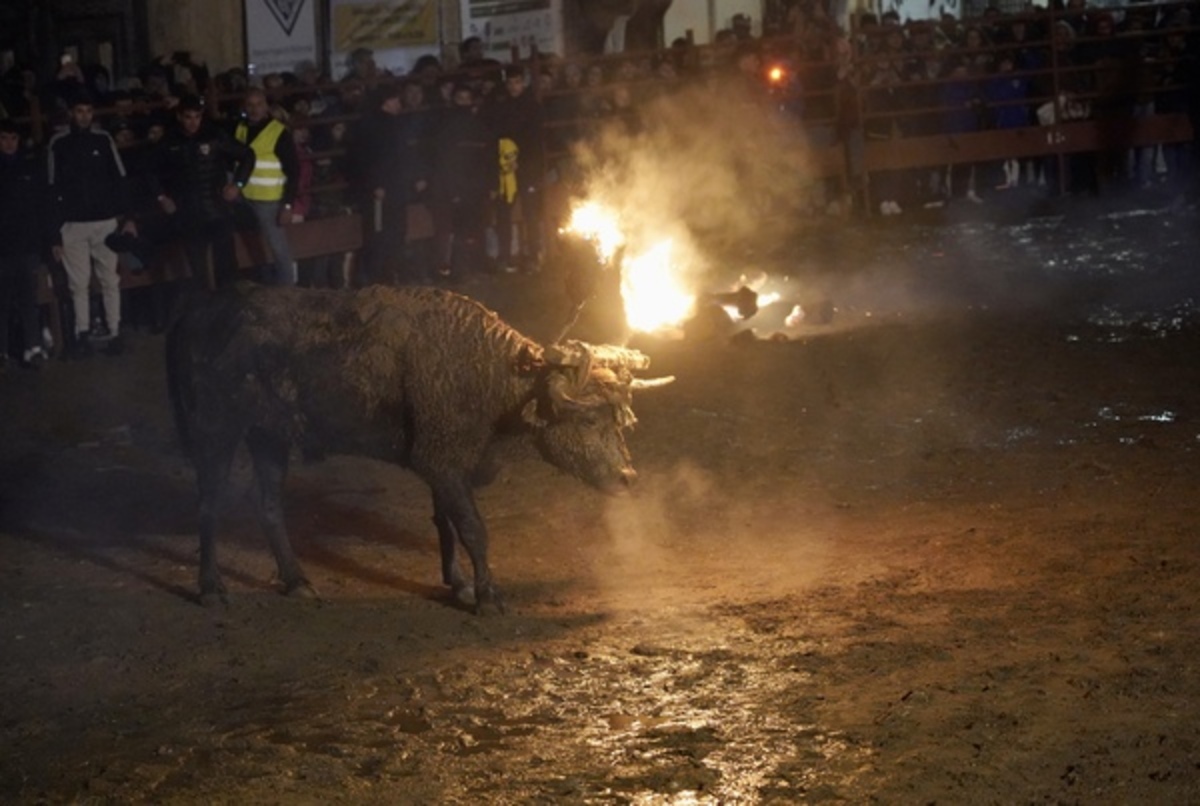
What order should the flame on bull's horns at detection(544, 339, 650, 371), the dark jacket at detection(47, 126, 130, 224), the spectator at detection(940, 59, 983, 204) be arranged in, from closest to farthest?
the flame on bull's horns at detection(544, 339, 650, 371) < the dark jacket at detection(47, 126, 130, 224) < the spectator at detection(940, 59, 983, 204)

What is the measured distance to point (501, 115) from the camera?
1911 centimetres

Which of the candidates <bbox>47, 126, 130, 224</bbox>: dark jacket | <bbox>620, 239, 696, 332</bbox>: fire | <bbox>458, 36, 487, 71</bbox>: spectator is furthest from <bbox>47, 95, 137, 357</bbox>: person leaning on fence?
<bbox>458, 36, 487, 71</bbox>: spectator

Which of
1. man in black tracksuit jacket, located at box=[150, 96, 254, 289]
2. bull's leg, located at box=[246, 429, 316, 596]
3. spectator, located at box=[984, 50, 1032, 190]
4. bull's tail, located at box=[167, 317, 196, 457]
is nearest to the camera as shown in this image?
bull's leg, located at box=[246, 429, 316, 596]

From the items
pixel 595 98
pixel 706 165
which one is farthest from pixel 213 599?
pixel 706 165

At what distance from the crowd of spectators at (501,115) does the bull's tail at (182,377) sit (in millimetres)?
5740

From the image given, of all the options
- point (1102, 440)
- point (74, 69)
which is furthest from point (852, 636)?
point (74, 69)

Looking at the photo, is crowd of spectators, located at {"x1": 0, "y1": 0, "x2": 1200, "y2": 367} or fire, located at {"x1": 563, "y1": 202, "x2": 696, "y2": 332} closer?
fire, located at {"x1": 563, "y1": 202, "x2": 696, "y2": 332}

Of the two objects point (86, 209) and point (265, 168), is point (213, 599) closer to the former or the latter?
point (86, 209)

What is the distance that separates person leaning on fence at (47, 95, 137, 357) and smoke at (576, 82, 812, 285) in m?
5.68

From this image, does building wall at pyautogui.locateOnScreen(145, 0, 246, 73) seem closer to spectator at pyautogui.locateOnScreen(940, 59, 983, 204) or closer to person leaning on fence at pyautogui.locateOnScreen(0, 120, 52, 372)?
person leaning on fence at pyautogui.locateOnScreen(0, 120, 52, 372)

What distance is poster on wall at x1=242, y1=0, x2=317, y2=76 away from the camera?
843 inches

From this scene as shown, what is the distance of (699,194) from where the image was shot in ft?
67.3

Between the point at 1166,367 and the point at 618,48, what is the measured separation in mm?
13009

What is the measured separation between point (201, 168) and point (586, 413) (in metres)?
7.95
